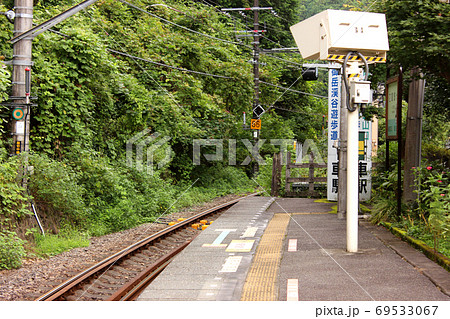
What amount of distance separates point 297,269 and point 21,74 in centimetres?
741

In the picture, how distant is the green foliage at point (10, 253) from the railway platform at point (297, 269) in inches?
111

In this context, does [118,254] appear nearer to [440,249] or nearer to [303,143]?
[440,249]

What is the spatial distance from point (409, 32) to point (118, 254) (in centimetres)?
696

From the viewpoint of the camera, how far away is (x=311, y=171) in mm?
21219

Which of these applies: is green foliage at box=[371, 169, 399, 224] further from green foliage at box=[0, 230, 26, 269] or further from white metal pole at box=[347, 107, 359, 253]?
green foliage at box=[0, 230, 26, 269]

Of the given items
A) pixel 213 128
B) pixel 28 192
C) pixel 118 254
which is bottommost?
pixel 118 254

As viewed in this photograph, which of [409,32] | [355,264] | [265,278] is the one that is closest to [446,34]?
[409,32]

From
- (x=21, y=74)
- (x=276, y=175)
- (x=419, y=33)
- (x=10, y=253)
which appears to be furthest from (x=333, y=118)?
(x=10, y=253)

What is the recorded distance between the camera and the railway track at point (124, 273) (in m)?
7.75

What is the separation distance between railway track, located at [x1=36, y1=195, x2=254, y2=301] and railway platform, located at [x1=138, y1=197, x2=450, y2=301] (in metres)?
0.54

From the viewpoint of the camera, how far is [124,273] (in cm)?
945

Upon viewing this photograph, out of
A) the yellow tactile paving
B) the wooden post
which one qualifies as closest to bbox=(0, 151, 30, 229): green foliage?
the yellow tactile paving

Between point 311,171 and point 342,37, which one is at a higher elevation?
point 342,37

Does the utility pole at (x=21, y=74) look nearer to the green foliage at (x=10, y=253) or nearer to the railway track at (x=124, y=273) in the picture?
the green foliage at (x=10, y=253)
